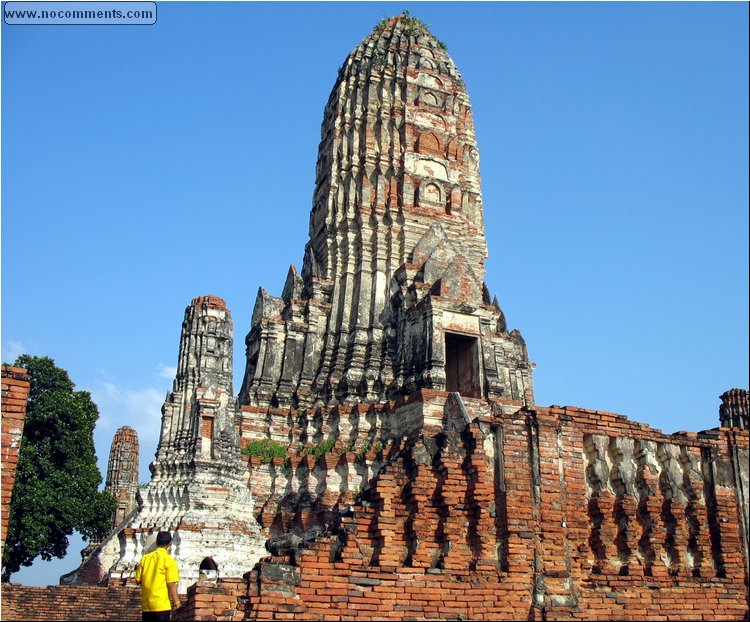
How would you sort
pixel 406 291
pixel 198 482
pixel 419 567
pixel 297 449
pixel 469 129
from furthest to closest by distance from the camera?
pixel 469 129 < pixel 406 291 < pixel 297 449 < pixel 198 482 < pixel 419 567

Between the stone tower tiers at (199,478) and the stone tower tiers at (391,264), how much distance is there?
2.70 metres

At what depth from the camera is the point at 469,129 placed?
1192 inches

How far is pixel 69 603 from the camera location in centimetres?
1536

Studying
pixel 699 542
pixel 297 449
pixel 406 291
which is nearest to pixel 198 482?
pixel 297 449

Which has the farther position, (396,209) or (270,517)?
(396,209)

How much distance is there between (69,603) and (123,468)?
19.0 metres

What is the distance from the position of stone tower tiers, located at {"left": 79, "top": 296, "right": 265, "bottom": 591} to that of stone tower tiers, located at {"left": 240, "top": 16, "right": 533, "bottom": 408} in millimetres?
2704

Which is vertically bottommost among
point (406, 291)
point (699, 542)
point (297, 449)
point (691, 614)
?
point (691, 614)

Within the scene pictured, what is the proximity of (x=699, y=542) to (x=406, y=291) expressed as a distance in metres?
14.0

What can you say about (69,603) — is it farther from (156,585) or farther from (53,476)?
(53,476)

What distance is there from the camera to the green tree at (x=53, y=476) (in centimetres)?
2662

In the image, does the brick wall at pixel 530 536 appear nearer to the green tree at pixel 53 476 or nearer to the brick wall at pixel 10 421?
the brick wall at pixel 10 421

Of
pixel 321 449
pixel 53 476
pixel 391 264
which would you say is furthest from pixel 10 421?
pixel 53 476

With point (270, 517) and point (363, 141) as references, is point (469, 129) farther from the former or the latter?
point (270, 517)
